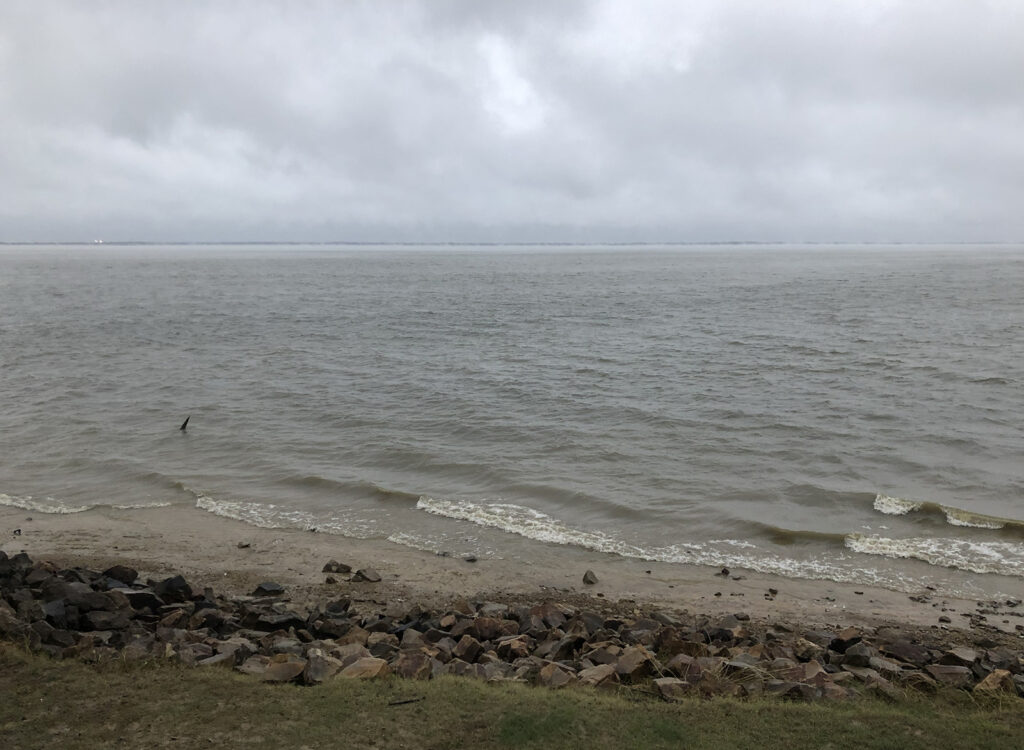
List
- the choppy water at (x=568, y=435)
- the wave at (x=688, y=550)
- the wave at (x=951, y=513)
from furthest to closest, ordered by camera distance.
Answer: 1. the choppy water at (x=568, y=435)
2. the wave at (x=951, y=513)
3. the wave at (x=688, y=550)

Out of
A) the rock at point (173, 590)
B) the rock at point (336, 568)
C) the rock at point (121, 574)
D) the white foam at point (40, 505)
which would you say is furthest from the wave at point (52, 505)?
the rock at point (173, 590)

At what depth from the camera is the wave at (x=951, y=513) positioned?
14523mm

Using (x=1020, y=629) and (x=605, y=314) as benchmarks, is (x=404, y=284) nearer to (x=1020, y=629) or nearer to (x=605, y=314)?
(x=605, y=314)

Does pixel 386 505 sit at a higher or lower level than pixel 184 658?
lower

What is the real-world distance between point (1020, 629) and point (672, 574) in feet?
15.9

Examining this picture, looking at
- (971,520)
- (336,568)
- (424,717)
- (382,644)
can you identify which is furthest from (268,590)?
(971,520)

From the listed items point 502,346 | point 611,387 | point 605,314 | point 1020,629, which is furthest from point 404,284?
point 1020,629

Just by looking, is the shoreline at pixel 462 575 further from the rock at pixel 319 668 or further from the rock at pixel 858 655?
the rock at pixel 319 668

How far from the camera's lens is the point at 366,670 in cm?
764

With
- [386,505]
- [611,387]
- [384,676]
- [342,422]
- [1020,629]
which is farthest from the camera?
[611,387]

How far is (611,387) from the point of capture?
90.1ft

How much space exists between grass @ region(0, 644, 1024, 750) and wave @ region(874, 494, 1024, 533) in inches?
326

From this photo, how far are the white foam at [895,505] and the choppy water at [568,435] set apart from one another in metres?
0.04

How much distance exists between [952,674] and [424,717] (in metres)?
5.45
